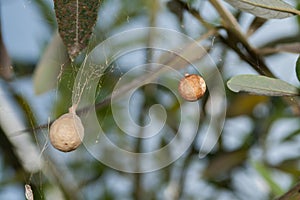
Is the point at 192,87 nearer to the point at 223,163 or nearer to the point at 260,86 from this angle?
the point at 260,86

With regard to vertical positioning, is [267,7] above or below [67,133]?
above

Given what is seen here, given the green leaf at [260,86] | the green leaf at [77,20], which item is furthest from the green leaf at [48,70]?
the green leaf at [260,86]

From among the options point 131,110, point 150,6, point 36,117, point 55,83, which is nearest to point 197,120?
point 131,110

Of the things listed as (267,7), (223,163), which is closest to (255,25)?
A: (267,7)

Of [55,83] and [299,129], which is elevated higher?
[55,83]

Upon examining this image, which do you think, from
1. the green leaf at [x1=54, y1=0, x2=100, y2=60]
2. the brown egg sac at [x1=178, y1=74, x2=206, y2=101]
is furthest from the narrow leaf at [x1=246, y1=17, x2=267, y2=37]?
the green leaf at [x1=54, y1=0, x2=100, y2=60]

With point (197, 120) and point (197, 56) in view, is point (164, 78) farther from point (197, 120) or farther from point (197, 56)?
point (197, 120)

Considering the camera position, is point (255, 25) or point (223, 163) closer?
point (255, 25)

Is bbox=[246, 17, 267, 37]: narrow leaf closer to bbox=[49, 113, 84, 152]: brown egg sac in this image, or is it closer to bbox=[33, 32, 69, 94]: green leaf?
bbox=[33, 32, 69, 94]: green leaf
